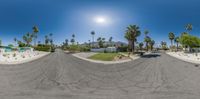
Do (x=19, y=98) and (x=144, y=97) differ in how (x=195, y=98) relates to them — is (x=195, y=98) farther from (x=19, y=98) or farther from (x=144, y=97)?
(x=19, y=98)

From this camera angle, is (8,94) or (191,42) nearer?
(8,94)

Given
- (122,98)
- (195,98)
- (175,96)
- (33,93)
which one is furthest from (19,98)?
(195,98)

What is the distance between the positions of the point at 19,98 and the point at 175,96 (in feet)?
20.9

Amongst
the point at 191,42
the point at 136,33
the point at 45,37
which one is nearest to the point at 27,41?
the point at 45,37

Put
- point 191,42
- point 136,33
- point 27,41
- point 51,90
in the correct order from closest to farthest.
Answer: point 51,90 < point 136,33 < point 191,42 < point 27,41

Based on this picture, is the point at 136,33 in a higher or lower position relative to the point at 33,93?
higher

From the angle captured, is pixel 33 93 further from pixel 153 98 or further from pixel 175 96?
pixel 175 96

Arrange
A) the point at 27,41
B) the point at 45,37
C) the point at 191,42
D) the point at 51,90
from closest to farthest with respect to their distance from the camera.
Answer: the point at 51,90 → the point at 191,42 → the point at 27,41 → the point at 45,37

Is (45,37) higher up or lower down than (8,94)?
higher up

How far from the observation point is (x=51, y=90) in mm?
9258

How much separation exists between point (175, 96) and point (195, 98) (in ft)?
2.47

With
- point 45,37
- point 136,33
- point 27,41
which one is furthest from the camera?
point 45,37

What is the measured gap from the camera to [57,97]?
26.0 ft

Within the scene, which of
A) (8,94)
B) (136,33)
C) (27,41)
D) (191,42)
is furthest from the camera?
(27,41)
